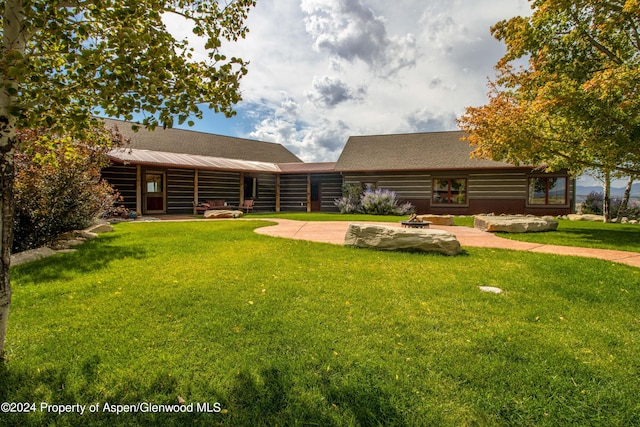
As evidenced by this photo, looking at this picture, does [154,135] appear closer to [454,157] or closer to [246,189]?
[246,189]

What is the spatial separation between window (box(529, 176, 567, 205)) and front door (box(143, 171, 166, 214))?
66.3 ft

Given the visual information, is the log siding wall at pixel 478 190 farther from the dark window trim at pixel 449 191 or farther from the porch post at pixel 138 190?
the porch post at pixel 138 190

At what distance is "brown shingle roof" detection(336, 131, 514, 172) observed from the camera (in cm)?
1839

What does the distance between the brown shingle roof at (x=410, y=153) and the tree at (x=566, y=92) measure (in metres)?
7.25

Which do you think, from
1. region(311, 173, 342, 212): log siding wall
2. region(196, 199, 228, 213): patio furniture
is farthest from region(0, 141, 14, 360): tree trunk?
region(311, 173, 342, 212): log siding wall

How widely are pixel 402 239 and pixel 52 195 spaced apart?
25.5 ft

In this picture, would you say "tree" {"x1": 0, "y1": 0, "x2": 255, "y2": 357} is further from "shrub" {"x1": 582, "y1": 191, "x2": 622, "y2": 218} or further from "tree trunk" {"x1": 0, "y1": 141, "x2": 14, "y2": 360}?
"shrub" {"x1": 582, "y1": 191, "x2": 622, "y2": 218}

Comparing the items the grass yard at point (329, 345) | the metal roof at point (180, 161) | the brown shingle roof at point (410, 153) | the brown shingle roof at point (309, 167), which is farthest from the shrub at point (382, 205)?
the grass yard at point (329, 345)

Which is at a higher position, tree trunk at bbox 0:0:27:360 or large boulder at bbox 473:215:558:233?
tree trunk at bbox 0:0:27:360

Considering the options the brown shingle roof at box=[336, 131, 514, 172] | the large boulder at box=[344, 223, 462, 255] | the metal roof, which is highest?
the brown shingle roof at box=[336, 131, 514, 172]

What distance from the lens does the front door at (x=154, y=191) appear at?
664 inches

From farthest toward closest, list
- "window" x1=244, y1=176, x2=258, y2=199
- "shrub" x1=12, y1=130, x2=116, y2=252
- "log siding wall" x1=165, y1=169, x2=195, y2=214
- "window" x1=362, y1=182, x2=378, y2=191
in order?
1. "window" x1=244, y1=176, x2=258, y2=199
2. "window" x1=362, y1=182, x2=378, y2=191
3. "log siding wall" x1=165, y1=169, x2=195, y2=214
4. "shrub" x1=12, y1=130, x2=116, y2=252

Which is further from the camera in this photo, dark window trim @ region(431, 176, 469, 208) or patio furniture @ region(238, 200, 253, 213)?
patio furniture @ region(238, 200, 253, 213)

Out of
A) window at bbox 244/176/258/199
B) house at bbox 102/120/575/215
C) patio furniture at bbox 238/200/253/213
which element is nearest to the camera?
house at bbox 102/120/575/215
